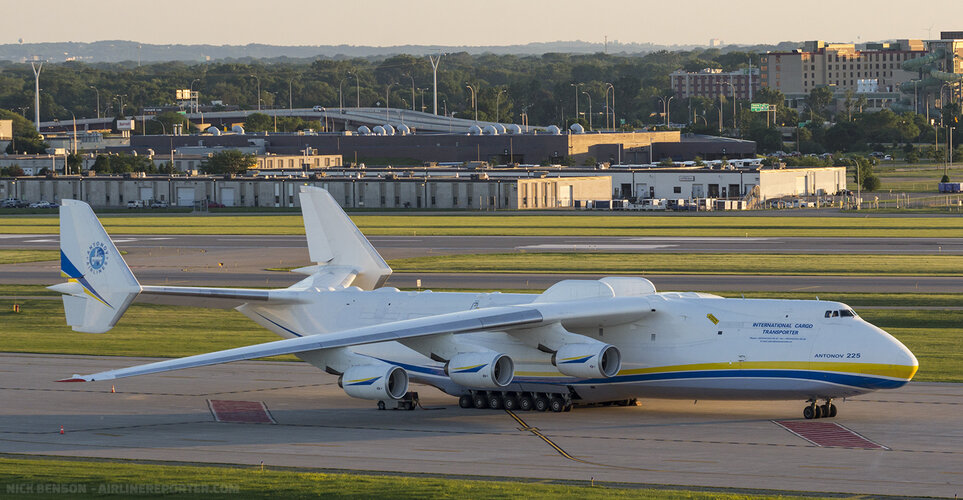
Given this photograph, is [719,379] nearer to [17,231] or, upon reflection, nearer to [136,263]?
[136,263]

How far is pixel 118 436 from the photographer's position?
117 ft

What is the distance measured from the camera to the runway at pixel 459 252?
7281 cm

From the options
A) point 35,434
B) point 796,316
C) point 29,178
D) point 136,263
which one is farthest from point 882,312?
point 29,178

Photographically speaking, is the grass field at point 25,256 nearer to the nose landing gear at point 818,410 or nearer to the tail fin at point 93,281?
the tail fin at point 93,281

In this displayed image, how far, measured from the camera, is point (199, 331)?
189 feet

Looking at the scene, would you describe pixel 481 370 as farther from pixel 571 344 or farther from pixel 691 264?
pixel 691 264

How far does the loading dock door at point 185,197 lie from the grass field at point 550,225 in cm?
1927

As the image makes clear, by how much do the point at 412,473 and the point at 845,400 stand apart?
1567 centimetres

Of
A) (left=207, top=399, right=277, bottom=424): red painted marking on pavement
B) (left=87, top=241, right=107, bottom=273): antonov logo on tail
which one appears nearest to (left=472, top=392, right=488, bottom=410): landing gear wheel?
(left=207, top=399, right=277, bottom=424): red painted marking on pavement

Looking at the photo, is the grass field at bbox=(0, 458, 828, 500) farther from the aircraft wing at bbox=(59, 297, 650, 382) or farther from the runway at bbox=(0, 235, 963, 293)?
the runway at bbox=(0, 235, 963, 293)

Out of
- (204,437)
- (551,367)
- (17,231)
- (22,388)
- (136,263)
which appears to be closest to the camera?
(204,437)

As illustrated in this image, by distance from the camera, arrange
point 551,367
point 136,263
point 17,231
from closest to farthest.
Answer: point 551,367
point 136,263
point 17,231

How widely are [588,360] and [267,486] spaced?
11198 mm

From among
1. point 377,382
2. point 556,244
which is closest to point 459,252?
point 556,244
